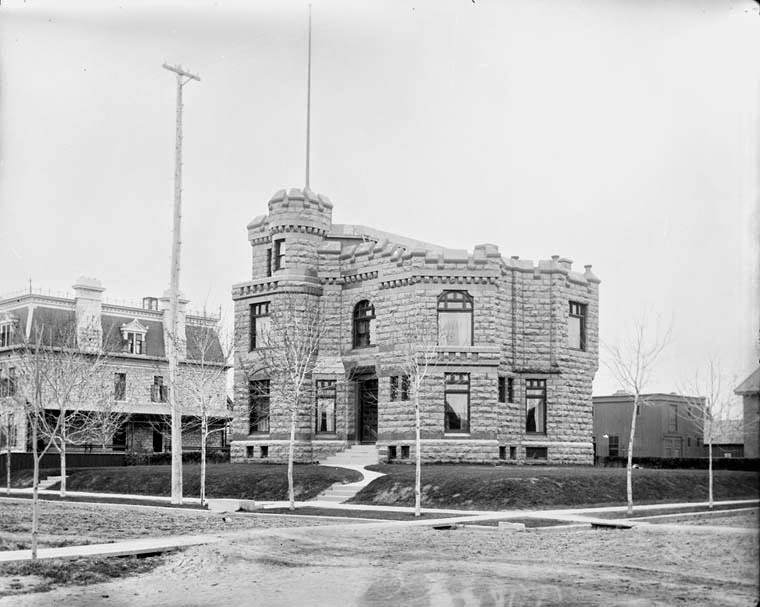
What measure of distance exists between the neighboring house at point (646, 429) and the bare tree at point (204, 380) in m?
23.2

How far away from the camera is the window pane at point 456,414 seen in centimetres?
4097

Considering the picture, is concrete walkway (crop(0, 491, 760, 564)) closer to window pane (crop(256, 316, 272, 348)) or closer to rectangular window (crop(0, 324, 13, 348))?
window pane (crop(256, 316, 272, 348))

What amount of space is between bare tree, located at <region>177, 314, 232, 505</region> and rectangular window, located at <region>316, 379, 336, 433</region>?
4.41m

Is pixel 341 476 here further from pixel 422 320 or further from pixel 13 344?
pixel 13 344

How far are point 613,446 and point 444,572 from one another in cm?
4692

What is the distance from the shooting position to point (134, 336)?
67.6 metres

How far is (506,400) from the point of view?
143ft

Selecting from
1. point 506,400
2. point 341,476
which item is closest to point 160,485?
point 341,476

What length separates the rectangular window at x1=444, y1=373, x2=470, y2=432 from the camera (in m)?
41.0

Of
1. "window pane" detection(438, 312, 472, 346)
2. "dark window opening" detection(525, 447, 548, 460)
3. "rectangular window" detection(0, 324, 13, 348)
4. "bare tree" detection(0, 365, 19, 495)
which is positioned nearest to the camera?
"window pane" detection(438, 312, 472, 346)

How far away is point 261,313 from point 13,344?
68.5 feet

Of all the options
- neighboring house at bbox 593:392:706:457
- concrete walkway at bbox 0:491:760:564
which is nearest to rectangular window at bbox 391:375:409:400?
concrete walkway at bbox 0:491:760:564

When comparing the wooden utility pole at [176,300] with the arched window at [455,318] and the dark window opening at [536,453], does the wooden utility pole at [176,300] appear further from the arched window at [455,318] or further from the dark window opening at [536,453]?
the dark window opening at [536,453]

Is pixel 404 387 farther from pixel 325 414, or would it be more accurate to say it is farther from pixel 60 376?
pixel 60 376
